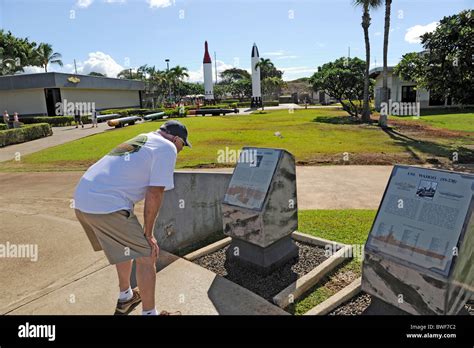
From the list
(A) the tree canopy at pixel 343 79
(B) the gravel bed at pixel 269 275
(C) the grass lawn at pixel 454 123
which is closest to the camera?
(B) the gravel bed at pixel 269 275

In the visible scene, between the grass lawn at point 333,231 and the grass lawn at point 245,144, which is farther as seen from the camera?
the grass lawn at point 245,144

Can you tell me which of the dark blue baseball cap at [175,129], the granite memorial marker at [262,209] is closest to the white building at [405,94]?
the granite memorial marker at [262,209]

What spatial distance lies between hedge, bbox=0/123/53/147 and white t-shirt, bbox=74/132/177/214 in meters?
18.2

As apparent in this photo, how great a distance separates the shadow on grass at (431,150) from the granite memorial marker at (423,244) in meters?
9.15

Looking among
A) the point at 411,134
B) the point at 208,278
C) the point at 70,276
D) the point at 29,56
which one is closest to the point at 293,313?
the point at 208,278

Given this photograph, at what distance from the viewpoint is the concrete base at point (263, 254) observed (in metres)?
4.17

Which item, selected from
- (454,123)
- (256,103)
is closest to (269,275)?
(454,123)

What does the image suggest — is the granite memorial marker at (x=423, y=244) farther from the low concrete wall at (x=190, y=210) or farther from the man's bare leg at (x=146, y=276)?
the low concrete wall at (x=190, y=210)

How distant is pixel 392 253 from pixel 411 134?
16.8 m

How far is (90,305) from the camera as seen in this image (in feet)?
11.3

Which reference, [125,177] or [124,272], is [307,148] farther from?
[125,177]

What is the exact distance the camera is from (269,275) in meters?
4.10

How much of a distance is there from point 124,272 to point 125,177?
110 cm

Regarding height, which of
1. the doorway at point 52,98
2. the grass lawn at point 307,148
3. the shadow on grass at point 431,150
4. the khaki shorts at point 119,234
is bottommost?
the shadow on grass at point 431,150
